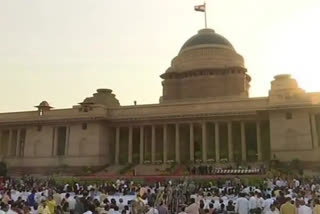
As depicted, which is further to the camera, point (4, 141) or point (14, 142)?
point (4, 141)

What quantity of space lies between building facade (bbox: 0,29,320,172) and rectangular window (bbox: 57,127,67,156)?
12 cm

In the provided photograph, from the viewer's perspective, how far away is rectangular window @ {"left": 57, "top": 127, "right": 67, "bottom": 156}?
47438mm

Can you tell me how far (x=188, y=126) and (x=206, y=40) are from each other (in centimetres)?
1543

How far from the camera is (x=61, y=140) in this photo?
48000mm

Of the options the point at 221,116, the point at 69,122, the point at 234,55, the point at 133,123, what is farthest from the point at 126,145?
the point at 234,55

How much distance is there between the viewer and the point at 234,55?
54406 mm

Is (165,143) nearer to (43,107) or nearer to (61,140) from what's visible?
(61,140)

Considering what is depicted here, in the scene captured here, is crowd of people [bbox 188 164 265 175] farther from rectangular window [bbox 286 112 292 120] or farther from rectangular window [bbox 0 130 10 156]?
rectangular window [bbox 0 130 10 156]

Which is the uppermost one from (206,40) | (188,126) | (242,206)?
(206,40)

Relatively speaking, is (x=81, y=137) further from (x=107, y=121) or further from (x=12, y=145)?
(x=12, y=145)

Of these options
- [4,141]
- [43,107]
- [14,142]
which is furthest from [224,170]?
[4,141]

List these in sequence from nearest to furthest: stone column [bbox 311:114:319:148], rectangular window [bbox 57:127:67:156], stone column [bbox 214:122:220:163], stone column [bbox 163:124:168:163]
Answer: stone column [bbox 311:114:319:148], stone column [bbox 214:122:220:163], stone column [bbox 163:124:168:163], rectangular window [bbox 57:127:67:156]

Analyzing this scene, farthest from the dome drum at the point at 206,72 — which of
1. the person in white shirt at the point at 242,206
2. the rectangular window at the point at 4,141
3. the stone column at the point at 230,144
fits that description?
the person in white shirt at the point at 242,206

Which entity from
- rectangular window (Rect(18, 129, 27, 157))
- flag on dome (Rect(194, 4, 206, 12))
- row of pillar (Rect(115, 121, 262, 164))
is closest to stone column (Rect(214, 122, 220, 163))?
row of pillar (Rect(115, 121, 262, 164))
